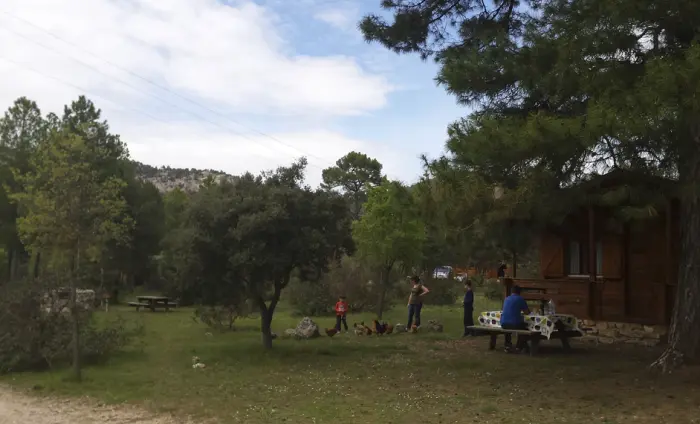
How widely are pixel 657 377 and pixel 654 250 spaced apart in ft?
15.0

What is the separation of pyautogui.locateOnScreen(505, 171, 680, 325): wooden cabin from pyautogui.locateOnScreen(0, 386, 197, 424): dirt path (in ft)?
27.6

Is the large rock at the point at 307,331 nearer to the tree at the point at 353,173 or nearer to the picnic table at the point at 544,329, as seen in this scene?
the picnic table at the point at 544,329

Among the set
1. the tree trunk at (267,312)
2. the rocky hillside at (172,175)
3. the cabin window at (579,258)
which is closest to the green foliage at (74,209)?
Answer: the tree trunk at (267,312)

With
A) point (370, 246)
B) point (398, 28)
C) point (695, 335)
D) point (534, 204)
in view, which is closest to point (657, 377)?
point (695, 335)

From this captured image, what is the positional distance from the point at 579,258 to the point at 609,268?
3.35 feet

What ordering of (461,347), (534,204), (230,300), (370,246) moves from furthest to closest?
(370,246), (461,347), (230,300), (534,204)

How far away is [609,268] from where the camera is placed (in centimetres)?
1404

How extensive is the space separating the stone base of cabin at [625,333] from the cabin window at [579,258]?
1.23 meters

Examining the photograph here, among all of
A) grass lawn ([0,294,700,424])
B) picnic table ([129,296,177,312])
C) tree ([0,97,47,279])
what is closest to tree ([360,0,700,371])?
grass lawn ([0,294,700,424])

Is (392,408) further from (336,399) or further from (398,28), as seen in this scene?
(398,28)

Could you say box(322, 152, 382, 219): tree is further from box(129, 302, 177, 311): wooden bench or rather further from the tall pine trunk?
the tall pine trunk

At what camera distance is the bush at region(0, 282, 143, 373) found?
11.4 meters

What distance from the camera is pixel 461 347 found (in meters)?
13.9

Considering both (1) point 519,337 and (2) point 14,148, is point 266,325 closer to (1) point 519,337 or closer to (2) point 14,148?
(1) point 519,337
